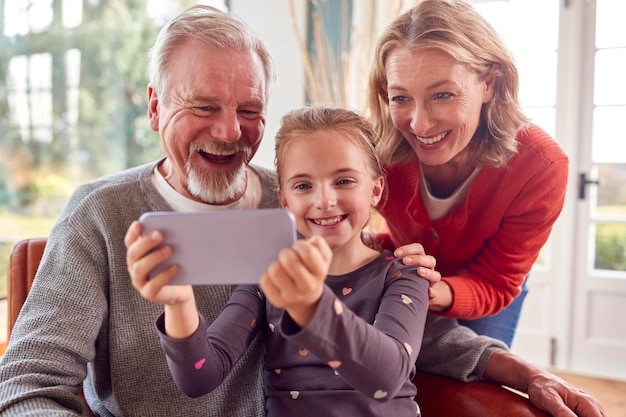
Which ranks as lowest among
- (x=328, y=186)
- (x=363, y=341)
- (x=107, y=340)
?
(x=107, y=340)

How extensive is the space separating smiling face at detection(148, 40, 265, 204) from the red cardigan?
1.31ft

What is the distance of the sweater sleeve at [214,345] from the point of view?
1017 mm

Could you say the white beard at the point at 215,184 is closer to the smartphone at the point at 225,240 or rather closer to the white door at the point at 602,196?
the smartphone at the point at 225,240

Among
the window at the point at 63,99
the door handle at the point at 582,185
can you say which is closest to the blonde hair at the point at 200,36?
the window at the point at 63,99

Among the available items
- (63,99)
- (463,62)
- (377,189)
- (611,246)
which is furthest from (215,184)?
(611,246)

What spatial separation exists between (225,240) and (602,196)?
Answer: 3.46 metres

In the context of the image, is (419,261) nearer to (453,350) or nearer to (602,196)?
(453,350)

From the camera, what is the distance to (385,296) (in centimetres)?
117

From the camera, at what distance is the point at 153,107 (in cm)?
154

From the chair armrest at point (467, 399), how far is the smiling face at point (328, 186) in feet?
1.61

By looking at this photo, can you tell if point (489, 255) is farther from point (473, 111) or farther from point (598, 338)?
point (598, 338)

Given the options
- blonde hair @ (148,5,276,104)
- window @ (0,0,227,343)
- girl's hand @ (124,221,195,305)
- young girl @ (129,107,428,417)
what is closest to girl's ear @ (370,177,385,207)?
young girl @ (129,107,428,417)

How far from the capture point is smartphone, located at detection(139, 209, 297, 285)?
86 centimetres

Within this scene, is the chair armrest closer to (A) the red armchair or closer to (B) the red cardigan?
(A) the red armchair
